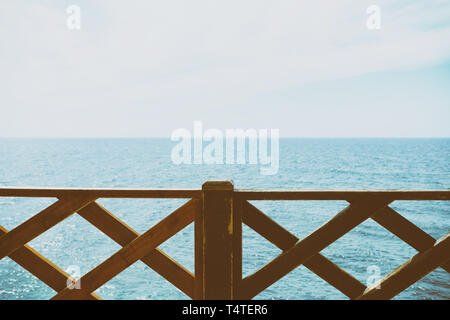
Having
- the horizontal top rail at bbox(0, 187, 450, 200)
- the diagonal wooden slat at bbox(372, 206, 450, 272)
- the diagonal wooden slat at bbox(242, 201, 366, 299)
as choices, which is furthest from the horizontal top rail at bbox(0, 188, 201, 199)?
the diagonal wooden slat at bbox(372, 206, 450, 272)

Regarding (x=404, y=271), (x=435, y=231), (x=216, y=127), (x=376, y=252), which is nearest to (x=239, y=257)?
(x=404, y=271)

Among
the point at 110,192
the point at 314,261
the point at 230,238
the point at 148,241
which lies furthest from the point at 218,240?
the point at 110,192

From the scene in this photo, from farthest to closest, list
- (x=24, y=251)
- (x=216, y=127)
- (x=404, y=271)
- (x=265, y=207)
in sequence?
(x=216, y=127)
(x=265, y=207)
(x=24, y=251)
(x=404, y=271)

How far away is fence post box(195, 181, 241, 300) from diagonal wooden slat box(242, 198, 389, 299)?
0.22m

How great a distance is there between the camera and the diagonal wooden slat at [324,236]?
2387 millimetres

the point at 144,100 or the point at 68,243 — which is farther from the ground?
the point at 144,100

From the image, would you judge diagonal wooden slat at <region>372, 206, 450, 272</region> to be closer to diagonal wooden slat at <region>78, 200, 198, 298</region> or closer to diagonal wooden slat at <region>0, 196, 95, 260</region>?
diagonal wooden slat at <region>78, 200, 198, 298</region>

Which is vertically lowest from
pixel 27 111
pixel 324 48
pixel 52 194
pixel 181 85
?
pixel 52 194

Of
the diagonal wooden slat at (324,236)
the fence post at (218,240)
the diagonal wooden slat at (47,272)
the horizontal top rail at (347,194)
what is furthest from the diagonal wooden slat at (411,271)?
the diagonal wooden slat at (47,272)

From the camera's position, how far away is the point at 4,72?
16475 cm

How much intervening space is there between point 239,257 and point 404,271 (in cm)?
106

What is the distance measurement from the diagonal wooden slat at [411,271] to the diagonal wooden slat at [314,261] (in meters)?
0.09

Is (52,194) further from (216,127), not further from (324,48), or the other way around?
(216,127)

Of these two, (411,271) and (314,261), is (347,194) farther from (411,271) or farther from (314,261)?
(411,271)
